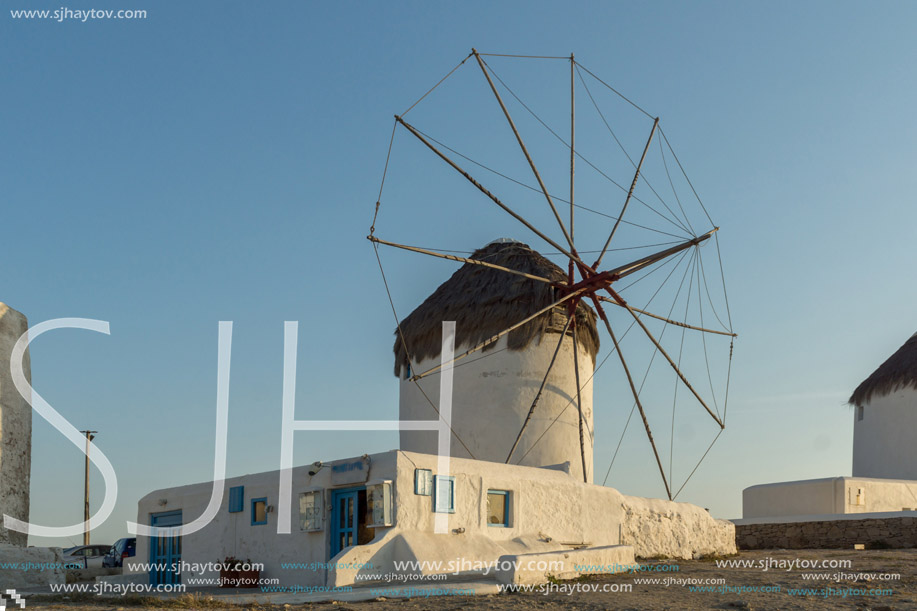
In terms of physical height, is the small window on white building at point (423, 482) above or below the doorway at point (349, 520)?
above

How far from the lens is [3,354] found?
1277 cm

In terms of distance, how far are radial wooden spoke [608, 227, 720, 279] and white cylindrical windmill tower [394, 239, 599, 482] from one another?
1396mm

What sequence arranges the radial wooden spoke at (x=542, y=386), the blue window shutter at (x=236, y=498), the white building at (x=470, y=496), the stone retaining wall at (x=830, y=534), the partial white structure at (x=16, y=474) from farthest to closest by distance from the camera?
the stone retaining wall at (x=830, y=534) < the radial wooden spoke at (x=542, y=386) < the blue window shutter at (x=236, y=498) < the white building at (x=470, y=496) < the partial white structure at (x=16, y=474)

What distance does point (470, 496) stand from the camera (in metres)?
13.2

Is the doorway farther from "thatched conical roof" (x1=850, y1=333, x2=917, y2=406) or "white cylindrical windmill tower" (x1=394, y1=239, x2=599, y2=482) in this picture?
"thatched conical roof" (x1=850, y1=333, x2=917, y2=406)

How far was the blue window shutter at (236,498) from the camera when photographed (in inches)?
569

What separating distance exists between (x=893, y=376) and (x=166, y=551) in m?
18.3

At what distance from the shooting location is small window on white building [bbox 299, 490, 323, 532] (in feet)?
43.2

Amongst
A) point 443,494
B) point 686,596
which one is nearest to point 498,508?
point 443,494

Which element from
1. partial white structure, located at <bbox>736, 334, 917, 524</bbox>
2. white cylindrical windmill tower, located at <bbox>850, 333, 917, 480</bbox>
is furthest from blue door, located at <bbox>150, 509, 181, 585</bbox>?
white cylindrical windmill tower, located at <bbox>850, 333, 917, 480</bbox>

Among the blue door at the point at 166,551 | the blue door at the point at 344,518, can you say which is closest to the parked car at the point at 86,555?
the blue door at the point at 166,551

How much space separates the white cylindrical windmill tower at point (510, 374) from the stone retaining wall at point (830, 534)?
4340mm

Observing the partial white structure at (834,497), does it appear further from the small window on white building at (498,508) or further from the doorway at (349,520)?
the doorway at (349,520)

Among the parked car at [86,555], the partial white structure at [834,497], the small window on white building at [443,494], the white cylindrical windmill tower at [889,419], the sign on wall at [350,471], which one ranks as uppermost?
the white cylindrical windmill tower at [889,419]
